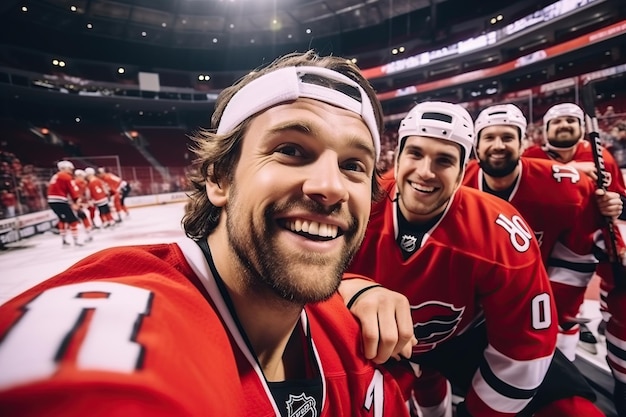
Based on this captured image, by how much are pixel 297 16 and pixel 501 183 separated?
2281 centimetres

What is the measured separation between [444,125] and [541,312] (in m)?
1.11

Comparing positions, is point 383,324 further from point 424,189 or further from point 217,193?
point 424,189

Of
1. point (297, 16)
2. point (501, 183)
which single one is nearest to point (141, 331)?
point (501, 183)

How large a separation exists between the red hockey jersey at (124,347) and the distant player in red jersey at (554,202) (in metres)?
2.58

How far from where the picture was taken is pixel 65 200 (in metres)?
7.46

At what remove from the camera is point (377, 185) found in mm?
1708

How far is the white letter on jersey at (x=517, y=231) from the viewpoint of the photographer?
1.69 metres

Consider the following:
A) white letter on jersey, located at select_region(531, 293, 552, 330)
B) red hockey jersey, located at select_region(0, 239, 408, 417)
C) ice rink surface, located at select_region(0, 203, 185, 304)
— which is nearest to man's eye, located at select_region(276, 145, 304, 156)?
red hockey jersey, located at select_region(0, 239, 408, 417)

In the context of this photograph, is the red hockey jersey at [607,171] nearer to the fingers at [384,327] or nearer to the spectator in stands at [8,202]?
the fingers at [384,327]

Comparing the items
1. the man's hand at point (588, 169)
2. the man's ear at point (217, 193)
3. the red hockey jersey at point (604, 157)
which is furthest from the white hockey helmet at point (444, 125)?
the red hockey jersey at point (604, 157)

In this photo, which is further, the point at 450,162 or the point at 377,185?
the point at 450,162

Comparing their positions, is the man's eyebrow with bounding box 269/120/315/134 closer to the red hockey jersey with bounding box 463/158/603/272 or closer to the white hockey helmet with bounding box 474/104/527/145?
the red hockey jersey with bounding box 463/158/603/272

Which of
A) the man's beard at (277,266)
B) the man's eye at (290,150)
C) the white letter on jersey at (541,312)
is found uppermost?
the man's eye at (290,150)

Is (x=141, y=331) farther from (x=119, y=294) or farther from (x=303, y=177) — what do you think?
(x=303, y=177)
